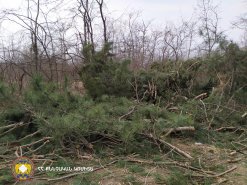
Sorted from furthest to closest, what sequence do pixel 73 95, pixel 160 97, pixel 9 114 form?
pixel 160 97
pixel 73 95
pixel 9 114

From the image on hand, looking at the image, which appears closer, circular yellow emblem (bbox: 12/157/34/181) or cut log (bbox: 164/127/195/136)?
circular yellow emblem (bbox: 12/157/34/181)

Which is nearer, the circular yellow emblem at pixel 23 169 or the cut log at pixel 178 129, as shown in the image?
the circular yellow emblem at pixel 23 169

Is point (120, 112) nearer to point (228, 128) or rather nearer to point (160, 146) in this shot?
point (160, 146)

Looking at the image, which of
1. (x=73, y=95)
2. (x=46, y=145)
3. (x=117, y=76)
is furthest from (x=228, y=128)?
(x=46, y=145)

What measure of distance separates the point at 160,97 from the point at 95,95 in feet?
5.09

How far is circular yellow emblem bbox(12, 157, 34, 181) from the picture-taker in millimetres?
3121

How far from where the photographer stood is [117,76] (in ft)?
19.4

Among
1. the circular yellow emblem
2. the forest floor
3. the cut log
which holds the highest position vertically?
the cut log

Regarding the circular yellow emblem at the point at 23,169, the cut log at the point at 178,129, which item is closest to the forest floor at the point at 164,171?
the circular yellow emblem at the point at 23,169

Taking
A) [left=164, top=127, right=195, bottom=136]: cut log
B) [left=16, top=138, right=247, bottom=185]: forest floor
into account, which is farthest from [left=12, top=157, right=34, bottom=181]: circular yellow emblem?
[left=164, top=127, right=195, bottom=136]: cut log

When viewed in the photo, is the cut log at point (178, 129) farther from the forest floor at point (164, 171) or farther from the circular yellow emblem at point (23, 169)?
the circular yellow emblem at point (23, 169)

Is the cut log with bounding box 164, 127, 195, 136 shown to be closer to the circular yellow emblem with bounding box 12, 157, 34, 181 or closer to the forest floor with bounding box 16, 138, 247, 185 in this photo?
the forest floor with bounding box 16, 138, 247, 185

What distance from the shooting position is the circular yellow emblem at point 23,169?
10.2ft

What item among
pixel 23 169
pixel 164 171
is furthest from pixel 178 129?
pixel 23 169
